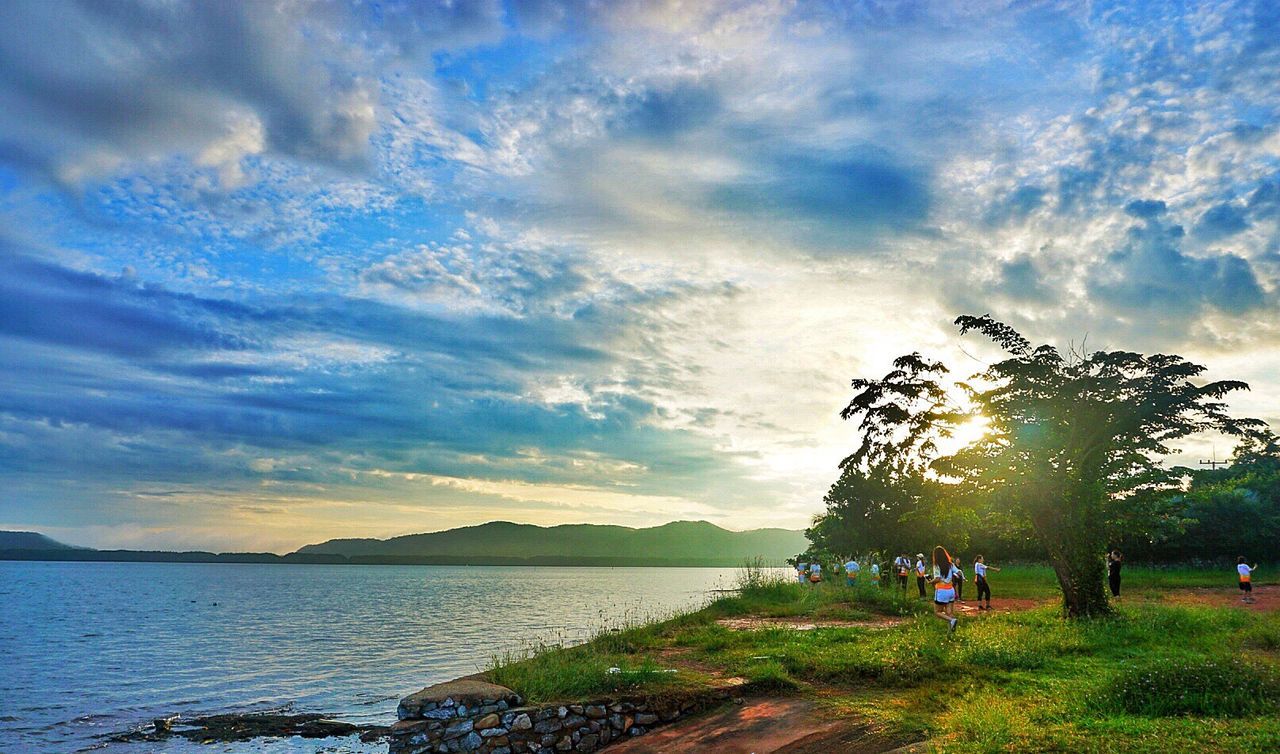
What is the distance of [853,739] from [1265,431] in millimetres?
18556

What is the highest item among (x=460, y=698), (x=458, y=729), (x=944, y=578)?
(x=944, y=578)

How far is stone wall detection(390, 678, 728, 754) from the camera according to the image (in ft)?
42.1

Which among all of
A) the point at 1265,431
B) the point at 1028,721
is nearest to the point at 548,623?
the point at 1265,431

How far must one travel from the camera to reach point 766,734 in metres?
12.1

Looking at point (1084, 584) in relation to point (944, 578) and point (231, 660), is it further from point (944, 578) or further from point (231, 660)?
point (231, 660)

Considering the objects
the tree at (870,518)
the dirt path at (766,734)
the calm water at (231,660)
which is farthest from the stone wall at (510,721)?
the tree at (870,518)

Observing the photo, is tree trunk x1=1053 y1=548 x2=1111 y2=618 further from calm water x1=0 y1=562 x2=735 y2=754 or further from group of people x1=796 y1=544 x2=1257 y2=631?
calm water x1=0 y1=562 x2=735 y2=754

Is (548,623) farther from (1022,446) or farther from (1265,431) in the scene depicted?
(1265,431)

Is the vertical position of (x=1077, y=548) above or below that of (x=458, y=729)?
above

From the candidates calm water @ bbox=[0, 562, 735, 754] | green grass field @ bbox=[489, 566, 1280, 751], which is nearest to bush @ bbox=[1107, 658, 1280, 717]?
green grass field @ bbox=[489, 566, 1280, 751]

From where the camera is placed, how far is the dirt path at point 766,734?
11248mm

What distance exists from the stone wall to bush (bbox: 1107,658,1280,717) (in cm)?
674

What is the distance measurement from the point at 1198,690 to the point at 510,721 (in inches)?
410

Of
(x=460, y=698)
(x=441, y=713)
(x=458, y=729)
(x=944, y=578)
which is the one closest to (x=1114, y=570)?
(x=944, y=578)
